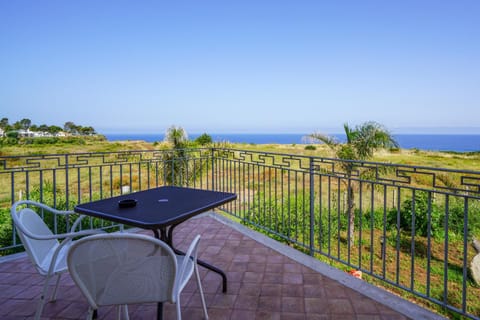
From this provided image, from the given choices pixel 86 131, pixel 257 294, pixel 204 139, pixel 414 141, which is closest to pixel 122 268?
pixel 257 294

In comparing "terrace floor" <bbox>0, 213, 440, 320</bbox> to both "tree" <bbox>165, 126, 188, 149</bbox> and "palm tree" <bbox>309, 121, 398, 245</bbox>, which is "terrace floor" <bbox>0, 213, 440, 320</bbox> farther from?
"tree" <bbox>165, 126, 188, 149</bbox>

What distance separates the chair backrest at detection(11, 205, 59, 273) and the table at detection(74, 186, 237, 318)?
0.83 ft

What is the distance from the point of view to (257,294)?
2385mm

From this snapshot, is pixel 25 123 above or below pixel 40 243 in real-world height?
above

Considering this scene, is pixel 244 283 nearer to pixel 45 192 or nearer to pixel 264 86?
pixel 45 192

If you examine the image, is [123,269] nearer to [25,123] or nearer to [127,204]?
[127,204]

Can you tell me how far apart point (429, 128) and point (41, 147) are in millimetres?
31903

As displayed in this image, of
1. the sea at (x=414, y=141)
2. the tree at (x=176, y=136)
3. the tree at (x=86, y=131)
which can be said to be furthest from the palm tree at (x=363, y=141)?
the tree at (x=86, y=131)

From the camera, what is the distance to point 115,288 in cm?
141

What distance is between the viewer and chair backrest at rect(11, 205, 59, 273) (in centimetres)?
176

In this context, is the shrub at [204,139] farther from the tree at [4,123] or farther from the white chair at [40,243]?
the tree at [4,123]

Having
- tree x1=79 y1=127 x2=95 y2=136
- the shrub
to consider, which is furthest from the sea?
tree x1=79 y1=127 x2=95 y2=136

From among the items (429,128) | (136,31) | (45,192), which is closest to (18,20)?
(136,31)

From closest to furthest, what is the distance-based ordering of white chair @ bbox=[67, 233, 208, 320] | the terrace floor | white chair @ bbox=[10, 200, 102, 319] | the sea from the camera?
white chair @ bbox=[67, 233, 208, 320] < white chair @ bbox=[10, 200, 102, 319] < the terrace floor < the sea
